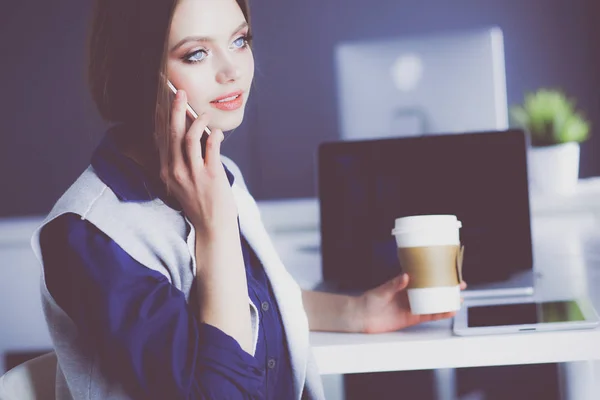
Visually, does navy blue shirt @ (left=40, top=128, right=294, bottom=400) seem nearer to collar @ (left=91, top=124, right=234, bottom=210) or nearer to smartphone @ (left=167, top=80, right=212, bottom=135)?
collar @ (left=91, top=124, right=234, bottom=210)

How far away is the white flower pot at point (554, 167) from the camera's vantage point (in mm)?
2346

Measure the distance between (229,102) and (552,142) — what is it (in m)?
1.62

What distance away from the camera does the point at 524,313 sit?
104 cm

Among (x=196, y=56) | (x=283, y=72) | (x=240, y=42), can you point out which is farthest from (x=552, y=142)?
(x=283, y=72)

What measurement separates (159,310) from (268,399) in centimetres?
22

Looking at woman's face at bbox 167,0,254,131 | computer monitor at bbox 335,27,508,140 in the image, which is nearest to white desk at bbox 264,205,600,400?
woman's face at bbox 167,0,254,131

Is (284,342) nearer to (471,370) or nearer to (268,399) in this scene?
(268,399)

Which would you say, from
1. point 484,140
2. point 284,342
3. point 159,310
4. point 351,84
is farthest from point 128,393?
point 351,84

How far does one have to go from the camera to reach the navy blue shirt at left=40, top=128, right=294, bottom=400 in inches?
32.9

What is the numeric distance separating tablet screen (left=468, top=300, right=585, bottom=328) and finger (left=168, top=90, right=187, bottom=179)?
1.41ft

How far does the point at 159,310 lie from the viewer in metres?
0.84

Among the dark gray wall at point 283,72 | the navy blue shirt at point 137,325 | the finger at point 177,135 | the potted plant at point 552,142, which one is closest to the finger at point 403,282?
the navy blue shirt at point 137,325

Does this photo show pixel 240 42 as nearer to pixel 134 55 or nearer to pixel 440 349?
pixel 134 55

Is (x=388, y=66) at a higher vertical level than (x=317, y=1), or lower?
lower
